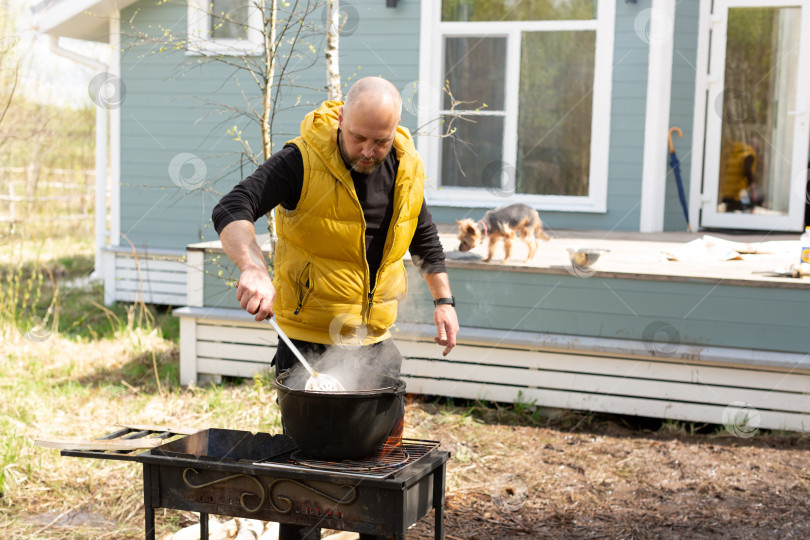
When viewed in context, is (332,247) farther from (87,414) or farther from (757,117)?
(757,117)

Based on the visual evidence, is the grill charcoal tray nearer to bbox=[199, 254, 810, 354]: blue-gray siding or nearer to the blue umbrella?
bbox=[199, 254, 810, 354]: blue-gray siding

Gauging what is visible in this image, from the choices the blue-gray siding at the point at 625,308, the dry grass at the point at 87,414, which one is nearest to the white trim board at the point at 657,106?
the blue-gray siding at the point at 625,308

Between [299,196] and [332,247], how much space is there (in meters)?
0.22

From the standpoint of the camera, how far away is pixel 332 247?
3.07 metres

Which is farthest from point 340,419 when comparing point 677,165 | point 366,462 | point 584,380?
point 677,165

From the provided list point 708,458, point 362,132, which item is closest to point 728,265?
point 708,458

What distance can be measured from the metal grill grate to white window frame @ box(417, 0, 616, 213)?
533 cm

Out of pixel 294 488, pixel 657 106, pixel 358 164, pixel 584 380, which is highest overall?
pixel 657 106

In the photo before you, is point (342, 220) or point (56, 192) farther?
point (56, 192)

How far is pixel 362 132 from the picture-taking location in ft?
9.20

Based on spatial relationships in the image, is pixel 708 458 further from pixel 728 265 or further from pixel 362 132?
pixel 362 132

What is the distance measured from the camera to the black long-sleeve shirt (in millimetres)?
2774

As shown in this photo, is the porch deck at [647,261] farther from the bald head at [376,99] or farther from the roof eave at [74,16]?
the roof eave at [74,16]

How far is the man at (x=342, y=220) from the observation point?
113 inches
